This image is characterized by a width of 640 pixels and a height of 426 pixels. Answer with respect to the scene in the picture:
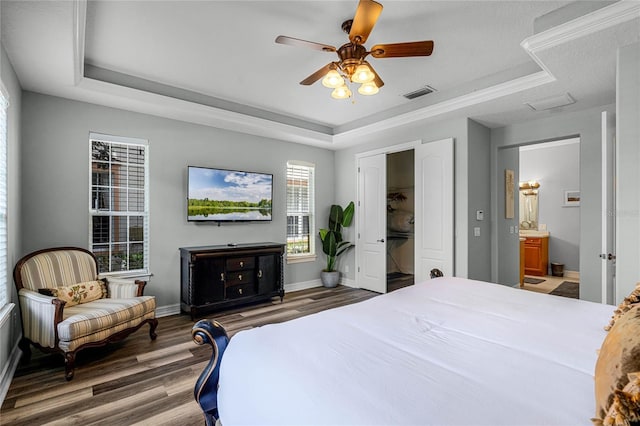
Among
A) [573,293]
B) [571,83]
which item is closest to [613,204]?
[571,83]

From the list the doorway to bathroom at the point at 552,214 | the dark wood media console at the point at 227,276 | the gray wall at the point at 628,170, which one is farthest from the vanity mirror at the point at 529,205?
the dark wood media console at the point at 227,276

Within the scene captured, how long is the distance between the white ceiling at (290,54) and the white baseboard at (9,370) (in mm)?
2376

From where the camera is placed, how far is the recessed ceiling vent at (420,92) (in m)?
3.75

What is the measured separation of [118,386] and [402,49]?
322cm

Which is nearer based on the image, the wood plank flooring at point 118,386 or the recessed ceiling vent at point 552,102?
the wood plank flooring at point 118,386

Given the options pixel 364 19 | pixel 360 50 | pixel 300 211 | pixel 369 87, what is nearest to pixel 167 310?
pixel 300 211

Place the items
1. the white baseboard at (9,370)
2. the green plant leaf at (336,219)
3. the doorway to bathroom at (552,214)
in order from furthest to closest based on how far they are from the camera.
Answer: the doorway to bathroom at (552,214) → the green plant leaf at (336,219) → the white baseboard at (9,370)

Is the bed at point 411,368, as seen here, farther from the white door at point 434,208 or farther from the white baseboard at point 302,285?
the white baseboard at point 302,285

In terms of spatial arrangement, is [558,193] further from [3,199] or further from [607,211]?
[3,199]

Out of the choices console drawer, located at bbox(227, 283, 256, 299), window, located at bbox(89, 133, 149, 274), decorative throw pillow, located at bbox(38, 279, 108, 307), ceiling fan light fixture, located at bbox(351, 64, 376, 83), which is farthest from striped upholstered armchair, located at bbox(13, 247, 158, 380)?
ceiling fan light fixture, located at bbox(351, 64, 376, 83)

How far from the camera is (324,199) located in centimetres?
575

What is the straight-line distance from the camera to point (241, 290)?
4.21 metres

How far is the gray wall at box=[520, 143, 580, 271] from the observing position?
6.48m

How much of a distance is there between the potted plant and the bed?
3642 millimetres
